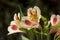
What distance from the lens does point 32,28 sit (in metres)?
0.89

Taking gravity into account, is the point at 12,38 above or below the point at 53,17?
below

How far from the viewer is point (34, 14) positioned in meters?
0.92

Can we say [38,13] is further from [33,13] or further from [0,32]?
[0,32]

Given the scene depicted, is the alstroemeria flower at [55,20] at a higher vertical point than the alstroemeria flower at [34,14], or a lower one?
lower

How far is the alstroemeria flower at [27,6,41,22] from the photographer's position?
90 cm

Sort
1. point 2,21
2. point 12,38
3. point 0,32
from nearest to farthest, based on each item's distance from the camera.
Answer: point 12,38 → point 0,32 → point 2,21

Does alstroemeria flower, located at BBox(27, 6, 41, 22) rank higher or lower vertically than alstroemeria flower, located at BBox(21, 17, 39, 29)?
higher

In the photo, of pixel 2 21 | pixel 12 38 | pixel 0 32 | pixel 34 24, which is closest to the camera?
pixel 34 24

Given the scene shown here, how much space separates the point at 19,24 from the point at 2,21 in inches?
51.7

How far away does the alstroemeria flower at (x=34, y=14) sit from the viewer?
2.94 ft

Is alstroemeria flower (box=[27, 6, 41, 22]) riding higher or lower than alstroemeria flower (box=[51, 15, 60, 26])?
higher

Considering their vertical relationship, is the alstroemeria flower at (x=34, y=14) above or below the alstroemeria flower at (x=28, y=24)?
above

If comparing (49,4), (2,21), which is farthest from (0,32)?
(49,4)

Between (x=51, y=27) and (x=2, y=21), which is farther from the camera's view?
(x=2, y=21)
